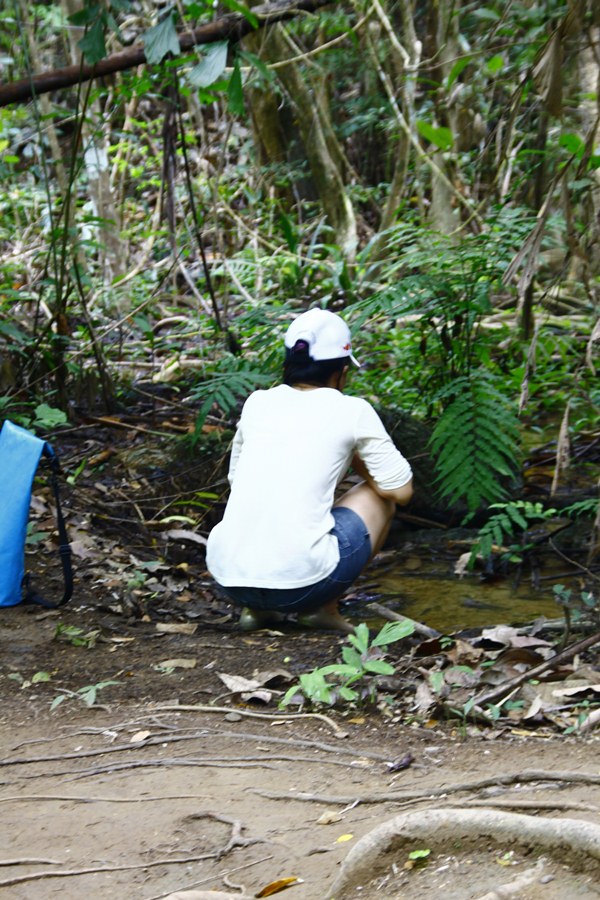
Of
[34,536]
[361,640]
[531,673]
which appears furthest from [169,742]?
[34,536]

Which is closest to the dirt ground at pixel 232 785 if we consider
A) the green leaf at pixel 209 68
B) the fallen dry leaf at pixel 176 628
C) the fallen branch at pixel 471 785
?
the fallen branch at pixel 471 785

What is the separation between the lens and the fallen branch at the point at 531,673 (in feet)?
9.46

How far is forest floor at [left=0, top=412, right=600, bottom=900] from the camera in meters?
1.87

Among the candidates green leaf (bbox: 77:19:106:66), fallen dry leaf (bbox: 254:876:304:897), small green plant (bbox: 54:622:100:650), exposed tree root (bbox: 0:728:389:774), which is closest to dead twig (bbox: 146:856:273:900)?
fallen dry leaf (bbox: 254:876:304:897)

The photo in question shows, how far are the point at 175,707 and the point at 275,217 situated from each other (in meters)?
8.70

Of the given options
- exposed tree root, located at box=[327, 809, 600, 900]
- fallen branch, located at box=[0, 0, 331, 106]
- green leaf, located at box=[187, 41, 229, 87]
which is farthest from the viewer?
fallen branch, located at box=[0, 0, 331, 106]

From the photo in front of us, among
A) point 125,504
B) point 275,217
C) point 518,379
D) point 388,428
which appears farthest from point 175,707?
point 275,217

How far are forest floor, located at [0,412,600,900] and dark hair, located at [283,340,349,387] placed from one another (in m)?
0.99

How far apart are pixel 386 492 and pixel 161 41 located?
6.43ft

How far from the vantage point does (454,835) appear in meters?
1.87

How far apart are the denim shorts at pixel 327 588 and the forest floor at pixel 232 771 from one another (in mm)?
135

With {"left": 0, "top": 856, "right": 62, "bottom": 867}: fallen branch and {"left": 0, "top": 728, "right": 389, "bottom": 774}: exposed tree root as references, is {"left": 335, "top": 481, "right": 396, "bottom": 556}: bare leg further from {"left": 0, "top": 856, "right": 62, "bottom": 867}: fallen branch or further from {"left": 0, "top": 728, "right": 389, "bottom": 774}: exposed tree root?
{"left": 0, "top": 856, "right": 62, "bottom": 867}: fallen branch

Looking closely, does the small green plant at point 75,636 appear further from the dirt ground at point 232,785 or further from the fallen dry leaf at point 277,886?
the fallen dry leaf at point 277,886

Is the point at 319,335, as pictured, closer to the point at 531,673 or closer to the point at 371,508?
the point at 371,508
